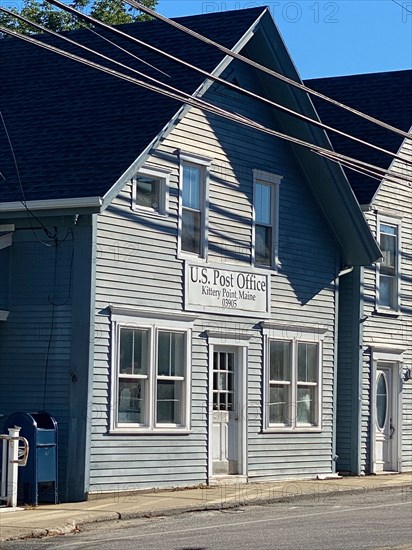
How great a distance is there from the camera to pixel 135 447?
1941 cm

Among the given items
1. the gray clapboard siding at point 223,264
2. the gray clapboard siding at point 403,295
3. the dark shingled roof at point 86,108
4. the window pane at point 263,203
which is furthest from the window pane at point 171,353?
the gray clapboard siding at point 403,295

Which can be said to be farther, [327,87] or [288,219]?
[327,87]

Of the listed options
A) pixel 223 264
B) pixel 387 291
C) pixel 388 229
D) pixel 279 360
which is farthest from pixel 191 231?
pixel 387 291

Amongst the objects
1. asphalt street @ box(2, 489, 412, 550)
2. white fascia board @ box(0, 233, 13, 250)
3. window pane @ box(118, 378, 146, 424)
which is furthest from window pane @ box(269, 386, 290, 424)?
white fascia board @ box(0, 233, 13, 250)

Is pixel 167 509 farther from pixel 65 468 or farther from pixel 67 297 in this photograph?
pixel 67 297

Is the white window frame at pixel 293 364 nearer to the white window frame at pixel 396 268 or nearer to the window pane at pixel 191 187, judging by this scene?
the white window frame at pixel 396 268

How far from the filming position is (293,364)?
23.3 m

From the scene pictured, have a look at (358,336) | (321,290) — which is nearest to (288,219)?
(321,290)

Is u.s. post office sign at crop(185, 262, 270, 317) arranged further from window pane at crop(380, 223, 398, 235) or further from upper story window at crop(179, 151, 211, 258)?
window pane at crop(380, 223, 398, 235)

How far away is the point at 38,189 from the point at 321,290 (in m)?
7.45

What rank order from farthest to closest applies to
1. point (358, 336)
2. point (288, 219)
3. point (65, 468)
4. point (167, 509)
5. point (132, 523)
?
point (358, 336) → point (288, 219) → point (65, 468) → point (167, 509) → point (132, 523)

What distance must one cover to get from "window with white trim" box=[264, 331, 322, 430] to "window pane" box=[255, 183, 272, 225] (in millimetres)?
2114

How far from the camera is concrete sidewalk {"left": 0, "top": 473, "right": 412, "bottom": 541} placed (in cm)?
1527

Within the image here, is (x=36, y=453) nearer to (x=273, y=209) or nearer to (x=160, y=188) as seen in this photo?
(x=160, y=188)
